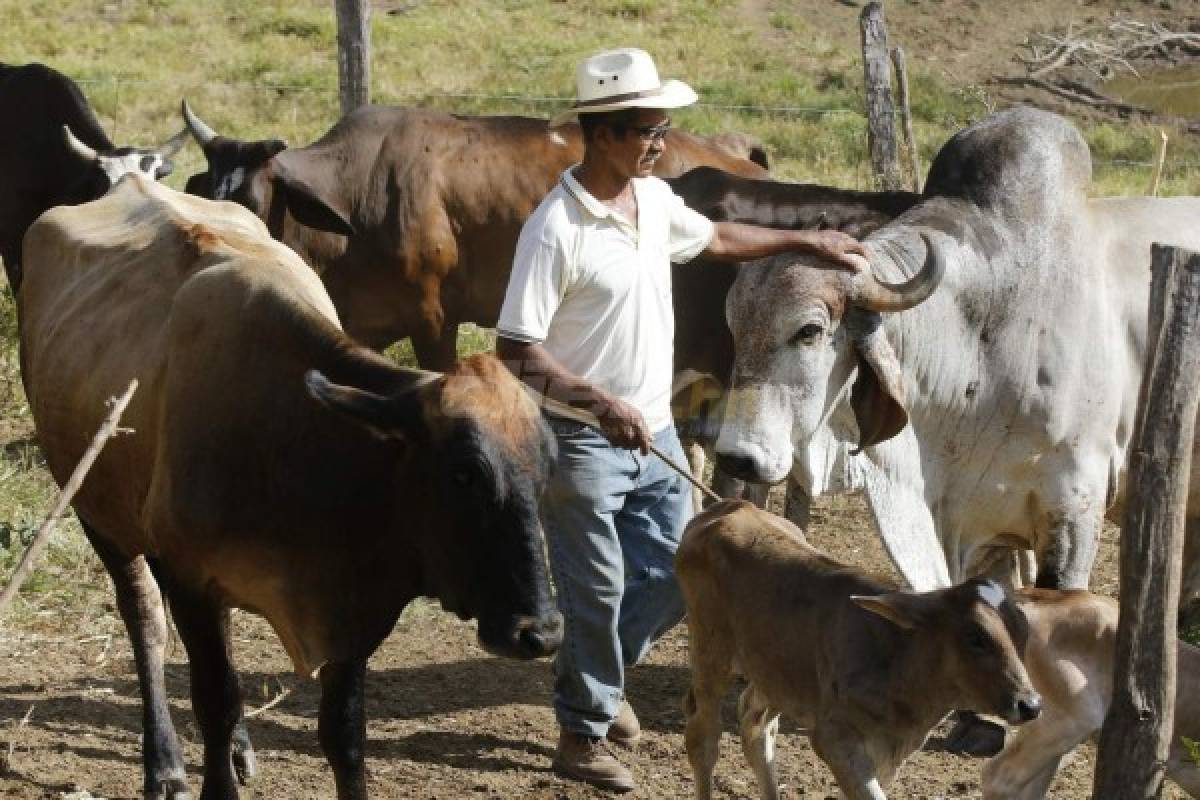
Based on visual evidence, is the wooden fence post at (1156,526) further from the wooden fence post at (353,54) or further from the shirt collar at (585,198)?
the wooden fence post at (353,54)

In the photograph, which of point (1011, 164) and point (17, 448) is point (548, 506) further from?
point (17, 448)

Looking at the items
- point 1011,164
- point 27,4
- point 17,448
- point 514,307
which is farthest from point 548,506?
point 27,4

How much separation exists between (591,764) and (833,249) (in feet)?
5.79

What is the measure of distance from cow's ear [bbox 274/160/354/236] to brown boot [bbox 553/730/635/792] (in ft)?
13.4

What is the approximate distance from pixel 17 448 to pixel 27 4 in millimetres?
15969

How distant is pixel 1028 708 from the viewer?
5.23m

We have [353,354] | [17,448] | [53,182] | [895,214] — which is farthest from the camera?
[53,182]

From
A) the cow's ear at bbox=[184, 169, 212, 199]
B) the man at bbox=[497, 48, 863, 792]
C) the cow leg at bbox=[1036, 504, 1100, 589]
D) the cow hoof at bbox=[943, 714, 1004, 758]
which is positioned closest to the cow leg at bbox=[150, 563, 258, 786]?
the man at bbox=[497, 48, 863, 792]

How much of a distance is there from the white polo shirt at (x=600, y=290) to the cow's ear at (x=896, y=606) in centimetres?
97

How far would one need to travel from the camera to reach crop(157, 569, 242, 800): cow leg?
18.4ft

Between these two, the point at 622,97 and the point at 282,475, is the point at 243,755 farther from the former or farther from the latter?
the point at 622,97

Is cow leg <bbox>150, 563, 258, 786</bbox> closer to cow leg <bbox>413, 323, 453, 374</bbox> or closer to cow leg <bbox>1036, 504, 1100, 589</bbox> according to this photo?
cow leg <bbox>1036, 504, 1100, 589</bbox>

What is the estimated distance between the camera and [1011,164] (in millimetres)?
6832

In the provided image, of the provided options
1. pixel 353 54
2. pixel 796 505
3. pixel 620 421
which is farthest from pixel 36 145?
pixel 620 421
